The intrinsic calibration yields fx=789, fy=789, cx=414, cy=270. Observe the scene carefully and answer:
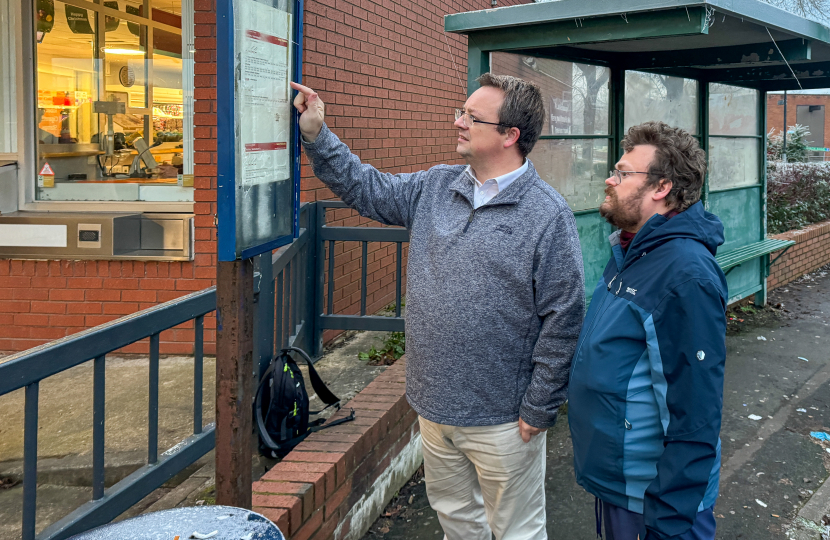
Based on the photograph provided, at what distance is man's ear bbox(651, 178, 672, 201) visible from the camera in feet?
7.59

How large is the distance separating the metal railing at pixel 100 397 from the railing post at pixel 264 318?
22.2 inches

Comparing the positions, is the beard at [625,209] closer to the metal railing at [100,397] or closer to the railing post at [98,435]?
the metal railing at [100,397]

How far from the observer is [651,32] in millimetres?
4445

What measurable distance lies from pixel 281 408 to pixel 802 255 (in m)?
9.17

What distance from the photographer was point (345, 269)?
21.0 ft

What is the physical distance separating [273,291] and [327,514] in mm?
1155

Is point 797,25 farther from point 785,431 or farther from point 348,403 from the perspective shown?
point 348,403

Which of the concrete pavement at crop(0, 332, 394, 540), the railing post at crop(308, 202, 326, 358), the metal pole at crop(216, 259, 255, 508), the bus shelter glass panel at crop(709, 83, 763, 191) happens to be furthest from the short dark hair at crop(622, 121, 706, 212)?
the bus shelter glass panel at crop(709, 83, 763, 191)

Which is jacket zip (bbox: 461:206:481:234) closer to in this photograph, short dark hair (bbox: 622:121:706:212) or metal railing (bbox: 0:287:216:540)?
short dark hair (bbox: 622:121:706:212)

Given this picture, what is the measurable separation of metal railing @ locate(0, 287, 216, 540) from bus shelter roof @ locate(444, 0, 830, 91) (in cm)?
279

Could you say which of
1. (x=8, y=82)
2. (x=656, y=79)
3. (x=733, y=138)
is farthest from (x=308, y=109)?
(x=733, y=138)

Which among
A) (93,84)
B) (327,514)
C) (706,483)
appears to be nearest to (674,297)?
(706,483)

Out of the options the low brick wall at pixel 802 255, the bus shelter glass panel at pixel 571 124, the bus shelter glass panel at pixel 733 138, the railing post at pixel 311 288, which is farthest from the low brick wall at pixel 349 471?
the low brick wall at pixel 802 255

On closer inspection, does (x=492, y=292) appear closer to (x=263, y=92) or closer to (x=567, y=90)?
(x=263, y=92)
